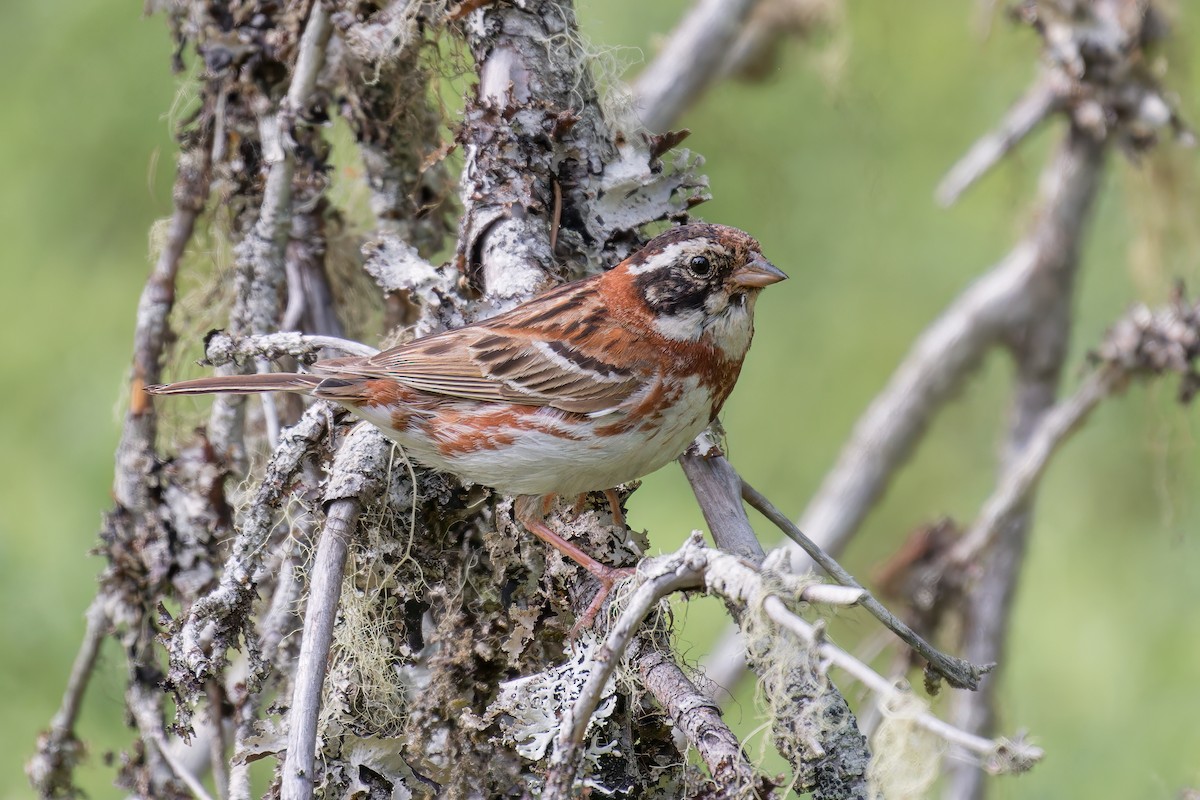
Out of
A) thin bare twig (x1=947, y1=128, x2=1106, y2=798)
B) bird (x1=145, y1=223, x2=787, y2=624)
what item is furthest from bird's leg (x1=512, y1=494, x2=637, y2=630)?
thin bare twig (x1=947, y1=128, x2=1106, y2=798)

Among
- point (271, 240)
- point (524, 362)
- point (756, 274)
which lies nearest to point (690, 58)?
point (756, 274)

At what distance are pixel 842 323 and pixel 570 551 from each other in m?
4.24

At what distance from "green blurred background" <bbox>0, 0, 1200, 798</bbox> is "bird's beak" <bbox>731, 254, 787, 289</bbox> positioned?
1604mm

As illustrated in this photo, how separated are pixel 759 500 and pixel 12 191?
14.6ft

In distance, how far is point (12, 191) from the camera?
227 inches

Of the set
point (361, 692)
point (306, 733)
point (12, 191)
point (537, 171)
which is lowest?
point (306, 733)

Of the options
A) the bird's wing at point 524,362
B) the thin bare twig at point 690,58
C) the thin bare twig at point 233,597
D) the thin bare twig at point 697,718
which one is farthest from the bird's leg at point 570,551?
the thin bare twig at point 690,58

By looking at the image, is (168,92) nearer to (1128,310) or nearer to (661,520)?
(661,520)

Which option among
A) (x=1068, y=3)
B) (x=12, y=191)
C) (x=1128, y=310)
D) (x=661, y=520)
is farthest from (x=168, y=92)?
(x=1128, y=310)

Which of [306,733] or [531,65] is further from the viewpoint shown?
[531,65]

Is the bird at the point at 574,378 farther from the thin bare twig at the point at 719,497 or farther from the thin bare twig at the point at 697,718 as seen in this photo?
the thin bare twig at the point at 697,718

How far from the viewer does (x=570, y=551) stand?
2721mm

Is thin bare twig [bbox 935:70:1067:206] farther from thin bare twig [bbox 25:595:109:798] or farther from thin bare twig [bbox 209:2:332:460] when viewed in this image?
thin bare twig [bbox 25:595:109:798]

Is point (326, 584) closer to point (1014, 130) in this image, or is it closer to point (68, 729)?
point (68, 729)
